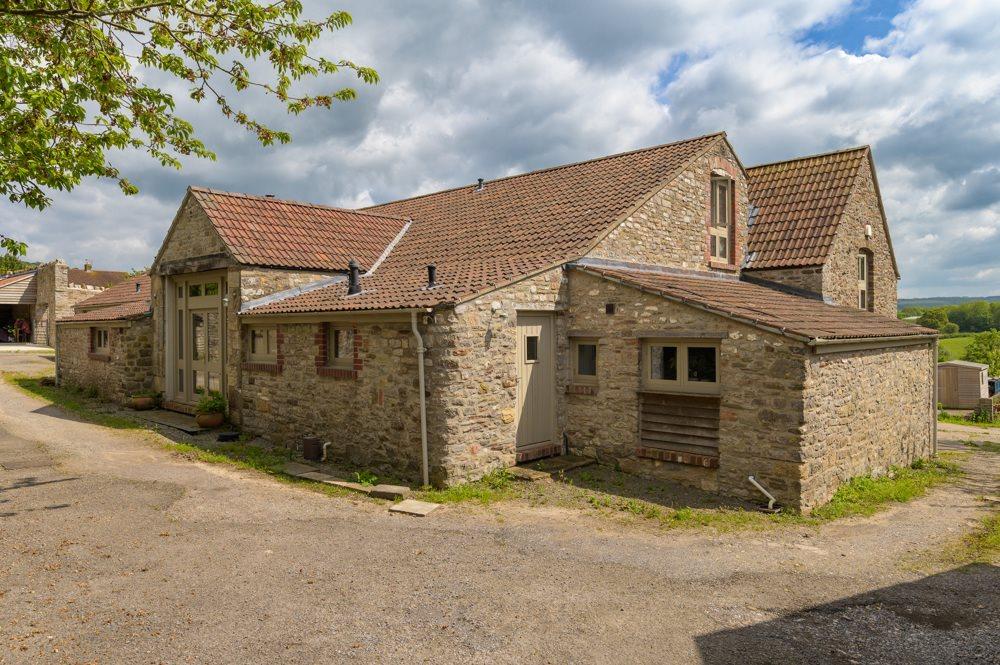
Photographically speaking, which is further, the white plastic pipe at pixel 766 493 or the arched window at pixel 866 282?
the arched window at pixel 866 282

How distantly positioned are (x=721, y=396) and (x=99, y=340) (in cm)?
1956

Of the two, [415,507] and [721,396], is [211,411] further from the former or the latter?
Answer: [721,396]

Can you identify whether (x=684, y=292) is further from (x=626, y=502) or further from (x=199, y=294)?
(x=199, y=294)

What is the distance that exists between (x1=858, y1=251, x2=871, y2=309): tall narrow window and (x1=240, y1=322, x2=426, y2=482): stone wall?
13.0m

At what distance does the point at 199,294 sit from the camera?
15.4 metres

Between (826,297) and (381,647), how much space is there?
527 inches

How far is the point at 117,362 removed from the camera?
699 inches

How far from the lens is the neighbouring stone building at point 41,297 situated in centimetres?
3381

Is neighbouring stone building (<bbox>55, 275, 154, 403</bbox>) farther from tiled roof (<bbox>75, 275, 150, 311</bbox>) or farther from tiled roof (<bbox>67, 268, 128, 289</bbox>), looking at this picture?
tiled roof (<bbox>67, 268, 128, 289</bbox>)

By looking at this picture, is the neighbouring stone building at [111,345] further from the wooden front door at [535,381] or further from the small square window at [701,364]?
the small square window at [701,364]

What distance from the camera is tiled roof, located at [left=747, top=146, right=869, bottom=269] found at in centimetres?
1500

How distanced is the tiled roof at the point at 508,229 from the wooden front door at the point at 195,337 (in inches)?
98.1

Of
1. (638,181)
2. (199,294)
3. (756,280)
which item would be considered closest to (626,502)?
(638,181)

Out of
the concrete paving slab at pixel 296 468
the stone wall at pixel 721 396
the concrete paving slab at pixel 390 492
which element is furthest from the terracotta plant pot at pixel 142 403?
the stone wall at pixel 721 396
